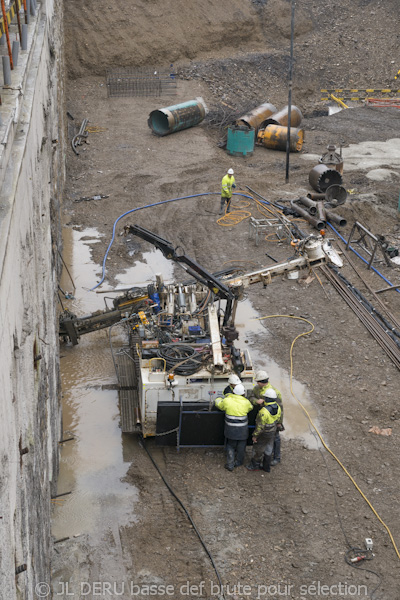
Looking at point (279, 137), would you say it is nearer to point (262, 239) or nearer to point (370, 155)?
point (370, 155)

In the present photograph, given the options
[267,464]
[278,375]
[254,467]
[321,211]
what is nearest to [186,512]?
[254,467]

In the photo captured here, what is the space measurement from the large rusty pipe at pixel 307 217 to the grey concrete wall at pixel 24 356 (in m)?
9.87

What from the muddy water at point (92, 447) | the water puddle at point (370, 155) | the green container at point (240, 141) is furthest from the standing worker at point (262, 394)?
the green container at point (240, 141)

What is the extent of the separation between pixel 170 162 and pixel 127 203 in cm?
390

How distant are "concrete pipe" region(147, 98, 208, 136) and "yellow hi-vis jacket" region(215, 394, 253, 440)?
55.2 feet

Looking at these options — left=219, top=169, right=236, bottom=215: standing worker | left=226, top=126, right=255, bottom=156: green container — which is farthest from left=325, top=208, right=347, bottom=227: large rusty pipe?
left=226, top=126, right=255, bottom=156: green container

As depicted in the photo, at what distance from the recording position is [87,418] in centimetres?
1152

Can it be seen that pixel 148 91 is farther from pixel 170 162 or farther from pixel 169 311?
pixel 169 311

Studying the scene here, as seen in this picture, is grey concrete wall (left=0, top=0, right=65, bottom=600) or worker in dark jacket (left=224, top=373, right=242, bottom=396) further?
worker in dark jacket (left=224, top=373, right=242, bottom=396)

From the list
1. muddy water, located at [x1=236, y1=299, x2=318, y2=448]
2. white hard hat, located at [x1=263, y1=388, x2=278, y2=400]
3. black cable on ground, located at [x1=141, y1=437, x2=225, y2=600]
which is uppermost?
white hard hat, located at [x1=263, y1=388, x2=278, y2=400]

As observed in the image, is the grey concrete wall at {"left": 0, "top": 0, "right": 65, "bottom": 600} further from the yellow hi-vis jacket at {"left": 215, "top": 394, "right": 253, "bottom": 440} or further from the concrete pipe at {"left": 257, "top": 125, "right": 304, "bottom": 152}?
the concrete pipe at {"left": 257, "top": 125, "right": 304, "bottom": 152}

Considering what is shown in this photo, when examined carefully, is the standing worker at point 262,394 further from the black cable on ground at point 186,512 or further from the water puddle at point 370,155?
the water puddle at point 370,155

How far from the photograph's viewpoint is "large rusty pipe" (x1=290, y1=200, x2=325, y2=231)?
707 inches

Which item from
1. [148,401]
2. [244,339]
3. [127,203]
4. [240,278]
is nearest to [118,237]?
[127,203]
